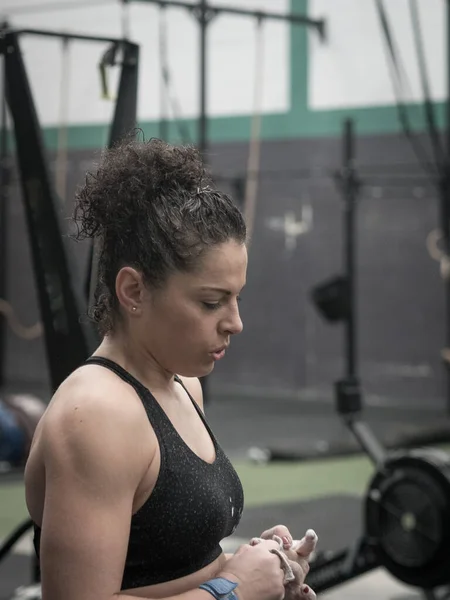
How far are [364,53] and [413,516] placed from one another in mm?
5194

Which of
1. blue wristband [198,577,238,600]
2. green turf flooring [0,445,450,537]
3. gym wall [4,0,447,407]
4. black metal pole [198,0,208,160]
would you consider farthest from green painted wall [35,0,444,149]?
blue wristband [198,577,238,600]

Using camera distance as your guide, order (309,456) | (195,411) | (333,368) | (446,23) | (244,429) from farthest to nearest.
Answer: (333,368), (446,23), (244,429), (309,456), (195,411)

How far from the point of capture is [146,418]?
1111 millimetres

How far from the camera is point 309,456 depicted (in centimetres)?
Result: 554

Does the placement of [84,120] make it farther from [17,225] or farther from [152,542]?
[152,542]

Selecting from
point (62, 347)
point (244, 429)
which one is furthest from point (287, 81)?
point (62, 347)

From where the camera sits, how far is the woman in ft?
3.43

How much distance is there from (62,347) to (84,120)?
6462 mm

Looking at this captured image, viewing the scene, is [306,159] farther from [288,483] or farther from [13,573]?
[13,573]

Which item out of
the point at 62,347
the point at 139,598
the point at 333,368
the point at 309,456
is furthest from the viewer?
the point at 333,368

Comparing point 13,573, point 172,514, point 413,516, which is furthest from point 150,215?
point 13,573

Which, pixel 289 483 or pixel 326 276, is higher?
pixel 326 276

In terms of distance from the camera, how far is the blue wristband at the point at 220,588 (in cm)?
112

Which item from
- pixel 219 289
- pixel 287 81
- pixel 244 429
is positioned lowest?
pixel 244 429
